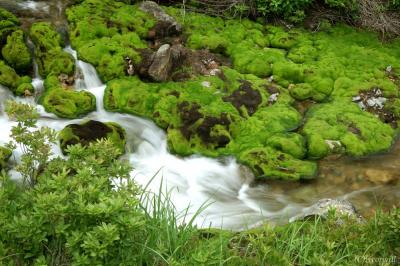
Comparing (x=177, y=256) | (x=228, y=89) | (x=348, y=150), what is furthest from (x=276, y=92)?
(x=177, y=256)

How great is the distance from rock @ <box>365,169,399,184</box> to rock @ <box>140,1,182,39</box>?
224 inches

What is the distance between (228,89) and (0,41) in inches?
194

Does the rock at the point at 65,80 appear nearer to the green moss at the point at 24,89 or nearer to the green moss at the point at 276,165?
the green moss at the point at 24,89

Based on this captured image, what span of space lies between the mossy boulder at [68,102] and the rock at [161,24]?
265 centimetres

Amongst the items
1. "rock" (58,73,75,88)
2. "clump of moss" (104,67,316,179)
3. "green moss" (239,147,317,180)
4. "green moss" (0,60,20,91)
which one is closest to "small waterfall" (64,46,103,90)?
"rock" (58,73,75,88)

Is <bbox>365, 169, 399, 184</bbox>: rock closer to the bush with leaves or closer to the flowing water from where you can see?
the flowing water

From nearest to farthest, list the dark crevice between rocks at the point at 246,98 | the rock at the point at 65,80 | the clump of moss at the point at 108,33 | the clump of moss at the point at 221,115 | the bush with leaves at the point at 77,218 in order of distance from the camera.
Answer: the bush with leaves at the point at 77,218
the clump of moss at the point at 221,115
the dark crevice between rocks at the point at 246,98
the rock at the point at 65,80
the clump of moss at the point at 108,33

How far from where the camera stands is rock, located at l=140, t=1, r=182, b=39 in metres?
11.2

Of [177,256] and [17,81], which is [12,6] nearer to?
[17,81]

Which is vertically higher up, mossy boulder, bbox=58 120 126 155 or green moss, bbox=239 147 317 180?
mossy boulder, bbox=58 120 126 155

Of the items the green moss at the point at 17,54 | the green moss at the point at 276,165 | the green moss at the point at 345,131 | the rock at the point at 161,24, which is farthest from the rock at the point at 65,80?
the green moss at the point at 345,131

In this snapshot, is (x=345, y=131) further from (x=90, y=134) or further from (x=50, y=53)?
(x=50, y=53)

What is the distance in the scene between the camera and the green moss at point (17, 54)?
31.8 ft

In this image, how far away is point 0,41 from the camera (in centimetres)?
983
